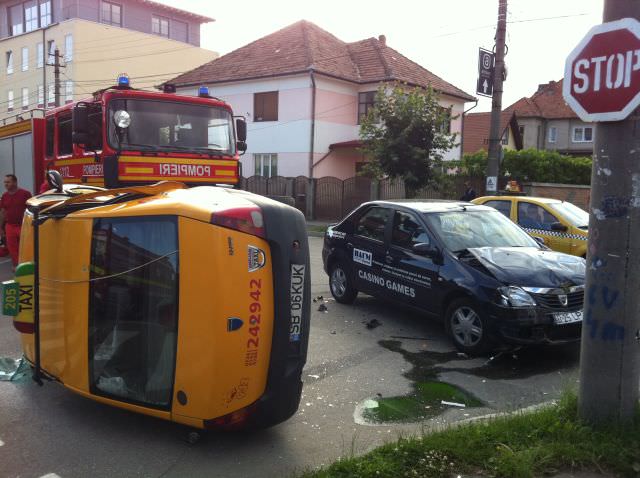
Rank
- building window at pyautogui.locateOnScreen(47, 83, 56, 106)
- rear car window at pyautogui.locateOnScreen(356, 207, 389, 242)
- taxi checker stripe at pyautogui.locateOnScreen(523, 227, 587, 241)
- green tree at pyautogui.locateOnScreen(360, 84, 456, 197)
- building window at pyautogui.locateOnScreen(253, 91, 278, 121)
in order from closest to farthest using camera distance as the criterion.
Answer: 1. rear car window at pyautogui.locateOnScreen(356, 207, 389, 242)
2. taxi checker stripe at pyautogui.locateOnScreen(523, 227, 587, 241)
3. green tree at pyautogui.locateOnScreen(360, 84, 456, 197)
4. building window at pyautogui.locateOnScreen(253, 91, 278, 121)
5. building window at pyautogui.locateOnScreen(47, 83, 56, 106)

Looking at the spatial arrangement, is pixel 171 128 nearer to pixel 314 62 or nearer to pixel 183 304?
pixel 183 304

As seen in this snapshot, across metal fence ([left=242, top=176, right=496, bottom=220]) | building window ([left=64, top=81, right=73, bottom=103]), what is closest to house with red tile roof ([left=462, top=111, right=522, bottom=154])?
metal fence ([left=242, top=176, right=496, bottom=220])

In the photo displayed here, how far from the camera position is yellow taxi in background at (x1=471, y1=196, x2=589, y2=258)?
10289 mm

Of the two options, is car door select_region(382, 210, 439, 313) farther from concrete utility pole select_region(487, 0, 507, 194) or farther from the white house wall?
the white house wall

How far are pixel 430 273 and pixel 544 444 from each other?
10.6ft

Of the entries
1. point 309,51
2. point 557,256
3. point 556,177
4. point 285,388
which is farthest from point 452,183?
point 285,388

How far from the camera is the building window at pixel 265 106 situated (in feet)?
100.0

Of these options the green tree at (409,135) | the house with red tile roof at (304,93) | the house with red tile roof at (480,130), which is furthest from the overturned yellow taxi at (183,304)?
the house with red tile roof at (480,130)

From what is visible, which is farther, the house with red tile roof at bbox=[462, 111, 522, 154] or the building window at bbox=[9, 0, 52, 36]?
the building window at bbox=[9, 0, 52, 36]

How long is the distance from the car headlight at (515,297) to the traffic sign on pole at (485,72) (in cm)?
1153

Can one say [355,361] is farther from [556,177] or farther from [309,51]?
[309,51]

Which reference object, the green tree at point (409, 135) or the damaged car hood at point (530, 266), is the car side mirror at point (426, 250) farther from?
the green tree at point (409, 135)

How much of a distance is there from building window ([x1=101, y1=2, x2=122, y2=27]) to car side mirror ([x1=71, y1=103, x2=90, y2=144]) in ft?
132

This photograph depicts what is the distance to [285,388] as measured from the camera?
4.02 metres
